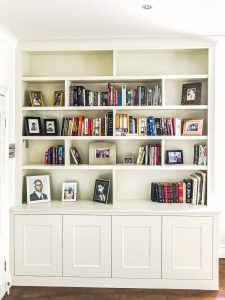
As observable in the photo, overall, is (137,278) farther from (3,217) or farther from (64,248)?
(3,217)

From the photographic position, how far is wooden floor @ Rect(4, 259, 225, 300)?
3.35m

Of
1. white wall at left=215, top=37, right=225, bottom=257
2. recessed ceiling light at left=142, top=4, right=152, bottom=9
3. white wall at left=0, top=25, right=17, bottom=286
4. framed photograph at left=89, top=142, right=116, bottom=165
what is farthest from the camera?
white wall at left=215, top=37, right=225, bottom=257

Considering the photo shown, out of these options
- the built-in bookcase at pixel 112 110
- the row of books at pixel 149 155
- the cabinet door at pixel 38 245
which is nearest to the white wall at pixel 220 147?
the built-in bookcase at pixel 112 110

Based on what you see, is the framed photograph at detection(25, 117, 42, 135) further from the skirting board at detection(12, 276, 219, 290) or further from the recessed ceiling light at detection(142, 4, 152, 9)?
the recessed ceiling light at detection(142, 4, 152, 9)

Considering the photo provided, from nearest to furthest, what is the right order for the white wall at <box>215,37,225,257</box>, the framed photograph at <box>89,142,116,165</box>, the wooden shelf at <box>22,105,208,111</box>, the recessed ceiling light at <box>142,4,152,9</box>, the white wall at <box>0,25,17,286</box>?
the recessed ceiling light at <box>142,4,152,9</box> < the white wall at <box>0,25,17,286</box> < the wooden shelf at <box>22,105,208,111</box> < the framed photograph at <box>89,142,116,165</box> < the white wall at <box>215,37,225,257</box>

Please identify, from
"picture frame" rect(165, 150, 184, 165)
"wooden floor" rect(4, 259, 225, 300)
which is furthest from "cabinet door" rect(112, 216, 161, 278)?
"picture frame" rect(165, 150, 184, 165)

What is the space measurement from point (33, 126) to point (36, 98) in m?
0.30

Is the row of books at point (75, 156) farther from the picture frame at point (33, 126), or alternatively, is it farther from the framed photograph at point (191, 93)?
the framed photograph at point (191, 93)

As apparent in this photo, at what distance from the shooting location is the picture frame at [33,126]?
3848 millimetres

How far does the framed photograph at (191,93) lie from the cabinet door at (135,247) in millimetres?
1282

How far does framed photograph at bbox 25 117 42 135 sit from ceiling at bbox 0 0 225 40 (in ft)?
2.72

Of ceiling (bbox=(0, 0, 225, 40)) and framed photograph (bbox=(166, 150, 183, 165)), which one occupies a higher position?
ceiling (bbox=(0, 0, 225, 40))

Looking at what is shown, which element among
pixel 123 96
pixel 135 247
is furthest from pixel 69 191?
pixel 123 96

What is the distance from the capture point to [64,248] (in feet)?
11.6
